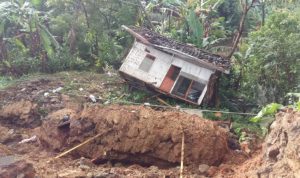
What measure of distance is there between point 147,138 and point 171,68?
6.51 meters

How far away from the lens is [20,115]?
12.6 meters

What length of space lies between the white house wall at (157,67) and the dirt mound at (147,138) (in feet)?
17.1

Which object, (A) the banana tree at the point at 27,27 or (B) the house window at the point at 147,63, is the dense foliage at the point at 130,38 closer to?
(A) the banana tree at the point at 27,27

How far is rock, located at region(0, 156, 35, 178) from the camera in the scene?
6.62 metres

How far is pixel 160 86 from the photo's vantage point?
14.9 m

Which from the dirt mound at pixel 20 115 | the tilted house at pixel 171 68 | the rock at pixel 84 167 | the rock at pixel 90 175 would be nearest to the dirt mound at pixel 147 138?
the rock at pixel 84 167

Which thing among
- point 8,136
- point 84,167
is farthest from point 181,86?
point 84,167

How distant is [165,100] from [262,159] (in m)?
8.20

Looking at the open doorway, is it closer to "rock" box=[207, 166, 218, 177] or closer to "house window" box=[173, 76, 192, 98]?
"house window" box=[173, 76, 192, 98]

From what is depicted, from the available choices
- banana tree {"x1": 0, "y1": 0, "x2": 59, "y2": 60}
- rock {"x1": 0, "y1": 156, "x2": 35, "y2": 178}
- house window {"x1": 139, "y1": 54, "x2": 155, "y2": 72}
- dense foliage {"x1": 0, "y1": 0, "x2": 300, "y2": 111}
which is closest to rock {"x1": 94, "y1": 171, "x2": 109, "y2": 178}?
rock {"x1": 0, "y1": 156, "x2": 35, "y2": 178}

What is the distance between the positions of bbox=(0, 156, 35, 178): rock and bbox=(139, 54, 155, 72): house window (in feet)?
28.6

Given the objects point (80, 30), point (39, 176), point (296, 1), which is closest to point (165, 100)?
point (80, 30)

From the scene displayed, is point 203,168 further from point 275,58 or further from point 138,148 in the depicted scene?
point 275,58

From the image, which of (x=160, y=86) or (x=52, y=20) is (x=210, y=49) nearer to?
(x=160, y=86)
